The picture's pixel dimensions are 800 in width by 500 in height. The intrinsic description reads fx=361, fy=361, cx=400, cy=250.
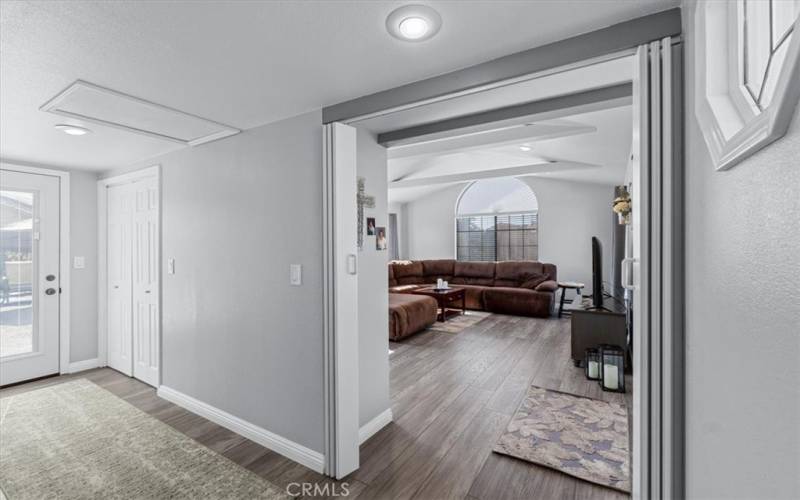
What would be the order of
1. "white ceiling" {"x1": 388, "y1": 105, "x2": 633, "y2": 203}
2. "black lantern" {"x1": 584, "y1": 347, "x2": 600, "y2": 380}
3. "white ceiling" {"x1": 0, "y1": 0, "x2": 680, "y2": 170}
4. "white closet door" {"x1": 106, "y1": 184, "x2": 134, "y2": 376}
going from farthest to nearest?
"white closet door" {"x1": 106, "y1": 184, "x2": 134, "y2": 376}
"black lantern" {"x1": 584, "y1": 347, "x2": 600, "y2": 380}
"white ceiling" {"x1": 388, "y1": 105, "x2": 633, "y2": 203}
"white ceiling" {"x1": 0, "y1": 0, "x2": 680, "y2": 170}

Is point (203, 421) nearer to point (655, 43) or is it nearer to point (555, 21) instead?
point (555, 21)

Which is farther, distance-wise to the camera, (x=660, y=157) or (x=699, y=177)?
(x=660, y=157)

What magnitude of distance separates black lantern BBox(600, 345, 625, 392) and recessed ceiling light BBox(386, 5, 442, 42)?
316 cm

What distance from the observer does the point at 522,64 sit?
153cm

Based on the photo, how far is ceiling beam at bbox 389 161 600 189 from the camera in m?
5.10

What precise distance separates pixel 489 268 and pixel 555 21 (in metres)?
6.55

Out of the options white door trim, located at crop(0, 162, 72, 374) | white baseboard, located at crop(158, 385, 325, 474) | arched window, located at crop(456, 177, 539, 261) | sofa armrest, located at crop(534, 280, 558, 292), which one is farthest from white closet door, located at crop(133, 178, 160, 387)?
arched window, located at crop(456, 177, 539, 261)

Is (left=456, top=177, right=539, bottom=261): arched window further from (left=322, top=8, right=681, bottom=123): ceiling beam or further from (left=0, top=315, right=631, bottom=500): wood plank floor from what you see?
(left=322, top=8, right=681, bottom=123): ceiling beam

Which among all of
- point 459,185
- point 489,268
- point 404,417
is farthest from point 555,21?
point 459,185

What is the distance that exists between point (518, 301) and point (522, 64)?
18.1 feet

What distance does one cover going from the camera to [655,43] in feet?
4.20

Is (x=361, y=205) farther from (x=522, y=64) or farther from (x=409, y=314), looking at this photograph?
(x=409, y=314)

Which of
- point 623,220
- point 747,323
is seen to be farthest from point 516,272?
point 747,323

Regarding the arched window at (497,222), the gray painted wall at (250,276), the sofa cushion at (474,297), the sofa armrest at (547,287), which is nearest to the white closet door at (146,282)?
the gray painted wall at (250,276)
